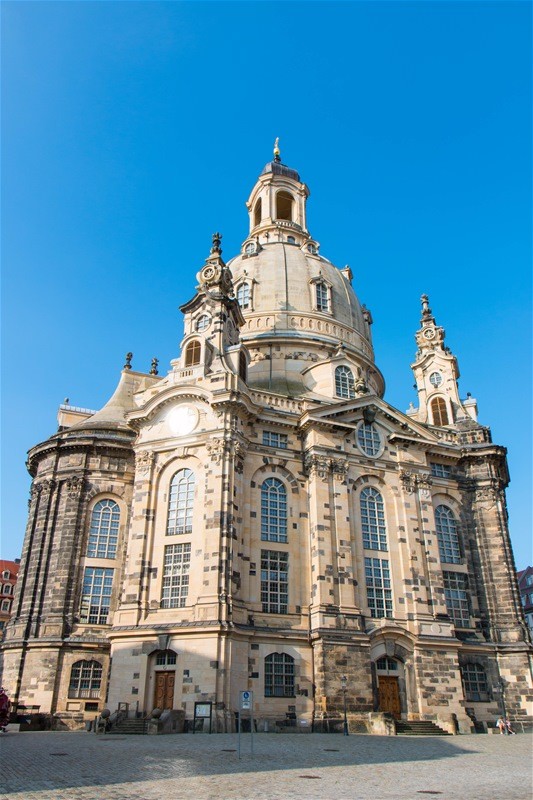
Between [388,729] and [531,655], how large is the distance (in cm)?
→ 1452

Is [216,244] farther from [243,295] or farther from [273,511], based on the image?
[273,511]

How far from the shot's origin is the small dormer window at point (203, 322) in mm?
44844

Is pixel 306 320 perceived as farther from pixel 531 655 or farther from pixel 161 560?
pixel 531 655

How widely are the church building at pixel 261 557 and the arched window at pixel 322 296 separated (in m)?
7.34

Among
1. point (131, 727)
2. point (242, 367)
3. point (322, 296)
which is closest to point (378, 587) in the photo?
point (131, 727)

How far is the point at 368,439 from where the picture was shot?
43.4 metres

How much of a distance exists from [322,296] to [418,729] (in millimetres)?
34203

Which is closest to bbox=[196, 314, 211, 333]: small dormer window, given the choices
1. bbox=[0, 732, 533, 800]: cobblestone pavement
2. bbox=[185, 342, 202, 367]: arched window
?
bbox=[185, 342, 202, 367]: arched window

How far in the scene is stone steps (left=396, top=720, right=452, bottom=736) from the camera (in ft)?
107

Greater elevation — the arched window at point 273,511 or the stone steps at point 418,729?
the arched window at point 273,511

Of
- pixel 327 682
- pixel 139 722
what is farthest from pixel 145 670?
pixel 327 682

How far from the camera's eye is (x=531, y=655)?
1641 inches

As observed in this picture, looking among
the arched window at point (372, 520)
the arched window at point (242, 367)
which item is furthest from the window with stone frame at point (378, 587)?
the arched window at point (242, 367)

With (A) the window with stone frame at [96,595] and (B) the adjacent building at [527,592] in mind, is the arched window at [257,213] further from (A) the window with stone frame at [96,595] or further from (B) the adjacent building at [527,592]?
(B) the adjacent building at [527,592]
